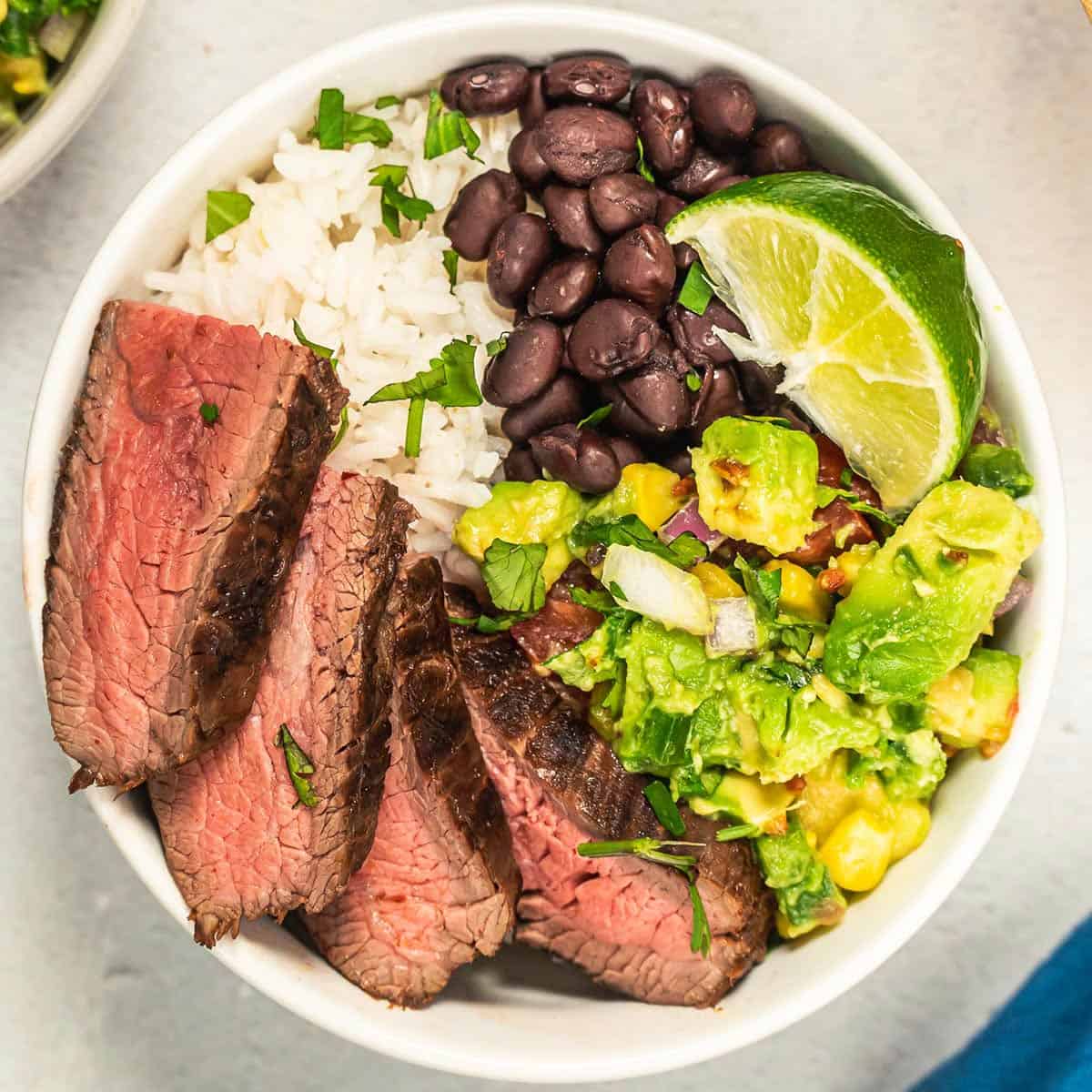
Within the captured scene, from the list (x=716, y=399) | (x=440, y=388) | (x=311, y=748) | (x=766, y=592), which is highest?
(x=716, y=399)

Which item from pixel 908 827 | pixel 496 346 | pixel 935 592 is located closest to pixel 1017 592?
pixel 935 592

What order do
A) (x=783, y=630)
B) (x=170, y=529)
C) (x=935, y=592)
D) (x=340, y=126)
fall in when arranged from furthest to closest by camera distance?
(x=340, y=126)
(x=783, y=630)
(x=935, y=592)
(x=170, y=529)

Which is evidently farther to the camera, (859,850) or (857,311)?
(859,850)

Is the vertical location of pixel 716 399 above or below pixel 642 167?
below

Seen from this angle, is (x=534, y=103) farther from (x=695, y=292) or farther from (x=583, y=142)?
(x=695, y=292)

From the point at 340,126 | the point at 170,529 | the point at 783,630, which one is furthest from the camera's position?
the point at 340,126

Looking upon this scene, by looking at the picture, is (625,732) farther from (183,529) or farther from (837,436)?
(183,529)

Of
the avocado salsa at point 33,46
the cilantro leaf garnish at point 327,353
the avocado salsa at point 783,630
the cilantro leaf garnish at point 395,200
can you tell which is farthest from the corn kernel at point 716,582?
the avocado salsa at point 33,46
